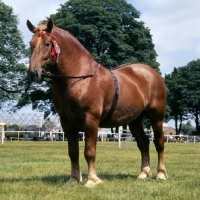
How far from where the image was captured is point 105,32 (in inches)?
2034

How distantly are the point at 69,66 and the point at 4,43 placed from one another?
45821 mm

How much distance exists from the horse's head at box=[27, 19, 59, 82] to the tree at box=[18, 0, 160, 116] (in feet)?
135

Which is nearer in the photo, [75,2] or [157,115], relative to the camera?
[157,115]

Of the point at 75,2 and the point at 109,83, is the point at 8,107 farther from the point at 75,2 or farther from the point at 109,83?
the point at 109,83

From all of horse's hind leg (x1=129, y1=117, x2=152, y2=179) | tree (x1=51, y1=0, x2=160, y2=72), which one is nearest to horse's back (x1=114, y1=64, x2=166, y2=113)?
horse's hind leg (x1=129, y1=117, x2=152, y2=179)

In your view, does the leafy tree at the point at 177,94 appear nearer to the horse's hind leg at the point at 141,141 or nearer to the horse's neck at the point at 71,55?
the horse's hind leg at the point at 141,141

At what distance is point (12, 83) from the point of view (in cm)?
5256

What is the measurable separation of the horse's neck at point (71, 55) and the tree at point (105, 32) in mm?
40606

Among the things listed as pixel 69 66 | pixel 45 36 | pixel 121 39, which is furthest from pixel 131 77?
pixel 121 39

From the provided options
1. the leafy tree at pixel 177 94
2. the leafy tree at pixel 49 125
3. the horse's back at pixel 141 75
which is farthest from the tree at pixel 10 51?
the horse's back at pixel 141 75

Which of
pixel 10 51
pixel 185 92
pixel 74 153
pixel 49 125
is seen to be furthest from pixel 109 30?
pixel 74 153

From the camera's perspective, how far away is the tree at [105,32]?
51.3m

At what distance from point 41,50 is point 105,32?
44204mm

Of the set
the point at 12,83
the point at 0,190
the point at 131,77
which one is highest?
the point at 12,83
